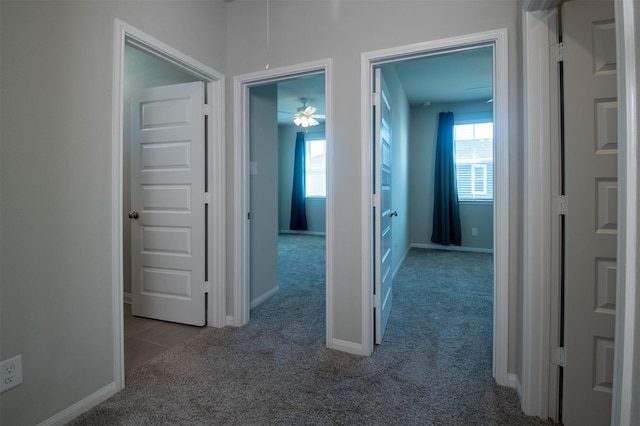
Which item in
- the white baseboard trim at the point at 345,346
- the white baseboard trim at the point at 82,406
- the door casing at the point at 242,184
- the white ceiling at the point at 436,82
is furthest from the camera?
the white ceiling at the point at 436,82

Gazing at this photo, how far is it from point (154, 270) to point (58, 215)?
1377 mm

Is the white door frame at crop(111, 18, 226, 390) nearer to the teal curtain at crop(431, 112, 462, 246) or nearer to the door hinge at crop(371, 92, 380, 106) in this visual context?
the door hinge at crop(371, 92, 380, 106)

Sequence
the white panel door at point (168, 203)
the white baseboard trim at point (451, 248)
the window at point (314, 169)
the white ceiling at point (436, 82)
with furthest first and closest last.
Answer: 1. the window at point (314, 169)
2. the white baseboard trim at point (451, 248)
3. the white ceiling at point (436, 82)
4. the white panel door at point (168, 203)

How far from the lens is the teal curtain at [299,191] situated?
779 centimetres

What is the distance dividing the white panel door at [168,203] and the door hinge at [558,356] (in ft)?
7.82

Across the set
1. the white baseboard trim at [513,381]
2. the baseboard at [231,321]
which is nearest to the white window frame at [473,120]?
the white baseboard trim at [513,381]

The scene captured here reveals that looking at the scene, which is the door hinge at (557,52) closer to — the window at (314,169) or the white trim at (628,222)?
the white trim at (628,222)

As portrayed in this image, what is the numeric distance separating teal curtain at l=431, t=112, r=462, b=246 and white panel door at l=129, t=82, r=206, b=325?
4.58 meters

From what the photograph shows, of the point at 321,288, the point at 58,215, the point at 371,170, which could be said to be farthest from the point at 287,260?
the point at 58,215

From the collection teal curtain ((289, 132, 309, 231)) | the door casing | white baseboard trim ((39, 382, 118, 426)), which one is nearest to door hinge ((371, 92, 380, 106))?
the door casing

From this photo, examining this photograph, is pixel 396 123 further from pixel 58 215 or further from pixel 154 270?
pixel 58 215

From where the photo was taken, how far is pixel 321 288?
12.0 feet

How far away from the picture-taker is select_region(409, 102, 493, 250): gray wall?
18.7 ft

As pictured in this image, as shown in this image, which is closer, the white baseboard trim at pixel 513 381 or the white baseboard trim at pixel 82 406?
the white baseboard trim at pixel 82 406
